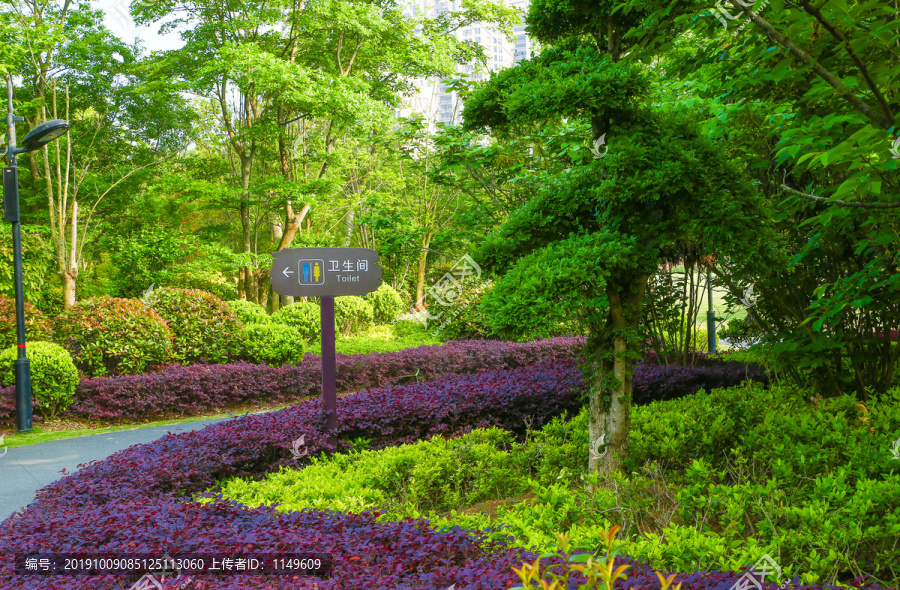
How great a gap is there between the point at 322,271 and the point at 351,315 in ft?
31.5

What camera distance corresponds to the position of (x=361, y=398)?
594cm

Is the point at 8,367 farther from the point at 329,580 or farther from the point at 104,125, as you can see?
the point at 104,125

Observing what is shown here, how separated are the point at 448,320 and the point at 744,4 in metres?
11.4

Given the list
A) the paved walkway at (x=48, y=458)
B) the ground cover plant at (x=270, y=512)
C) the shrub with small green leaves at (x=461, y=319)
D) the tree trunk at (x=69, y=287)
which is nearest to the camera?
the ground cover plant at (x=270, y=512)

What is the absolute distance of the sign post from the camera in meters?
5.25

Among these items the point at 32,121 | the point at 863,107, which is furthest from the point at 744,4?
the point at 32,121

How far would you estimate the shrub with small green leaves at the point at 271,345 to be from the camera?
31.7ft

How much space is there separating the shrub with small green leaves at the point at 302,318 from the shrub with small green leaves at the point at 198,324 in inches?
87.6

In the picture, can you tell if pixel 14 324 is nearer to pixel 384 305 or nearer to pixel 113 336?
pixel 113 336

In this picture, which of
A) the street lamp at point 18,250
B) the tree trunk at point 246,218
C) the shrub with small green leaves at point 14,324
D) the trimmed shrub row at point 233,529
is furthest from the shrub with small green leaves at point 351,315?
the trimmed shrub row at point 233,529

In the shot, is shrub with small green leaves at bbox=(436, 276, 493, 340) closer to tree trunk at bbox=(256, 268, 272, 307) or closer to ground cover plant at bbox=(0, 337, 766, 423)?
ground cover plant at bbox=(0, 337, 766, 423)

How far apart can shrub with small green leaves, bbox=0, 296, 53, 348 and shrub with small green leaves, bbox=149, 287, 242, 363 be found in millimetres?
1446

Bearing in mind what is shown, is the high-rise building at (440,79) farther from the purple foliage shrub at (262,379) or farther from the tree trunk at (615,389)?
the tree trunk at (615,389)

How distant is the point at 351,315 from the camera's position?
1484cm
